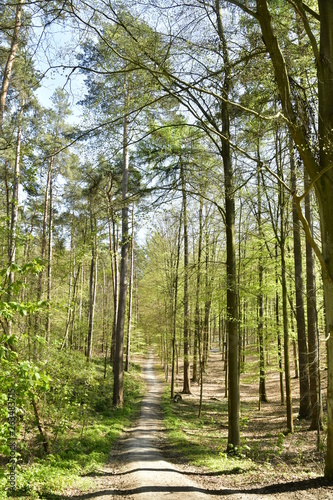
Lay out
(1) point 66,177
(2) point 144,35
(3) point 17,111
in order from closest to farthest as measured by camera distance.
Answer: (2) point 144,35 < (3) point 17,111 < (1) point 66,177

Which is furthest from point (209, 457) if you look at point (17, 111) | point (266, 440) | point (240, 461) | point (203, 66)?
point (17, 111)

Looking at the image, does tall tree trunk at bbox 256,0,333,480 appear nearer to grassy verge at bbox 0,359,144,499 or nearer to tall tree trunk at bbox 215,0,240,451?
tall tree trunk at bbox 215,0,240,451

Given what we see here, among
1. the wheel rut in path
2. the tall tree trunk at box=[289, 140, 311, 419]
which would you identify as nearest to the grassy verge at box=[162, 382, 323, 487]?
the wheel rut in path

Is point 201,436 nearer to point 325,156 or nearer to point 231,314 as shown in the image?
point 231,314

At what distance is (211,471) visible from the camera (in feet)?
22.6

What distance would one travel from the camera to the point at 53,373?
739 cm

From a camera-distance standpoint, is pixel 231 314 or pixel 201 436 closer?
pixel 231 314

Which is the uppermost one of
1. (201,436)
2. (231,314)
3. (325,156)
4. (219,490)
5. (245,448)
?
(325,156)

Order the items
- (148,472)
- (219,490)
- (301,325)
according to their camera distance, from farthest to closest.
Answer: (301,325) < (148,472) < (219,490)

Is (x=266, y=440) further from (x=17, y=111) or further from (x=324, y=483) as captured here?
(x=17, y=111)

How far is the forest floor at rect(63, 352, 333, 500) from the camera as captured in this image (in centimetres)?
548

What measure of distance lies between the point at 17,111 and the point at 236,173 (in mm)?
11685

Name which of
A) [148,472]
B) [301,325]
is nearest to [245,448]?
[148,472]

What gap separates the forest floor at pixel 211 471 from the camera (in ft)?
18.0
